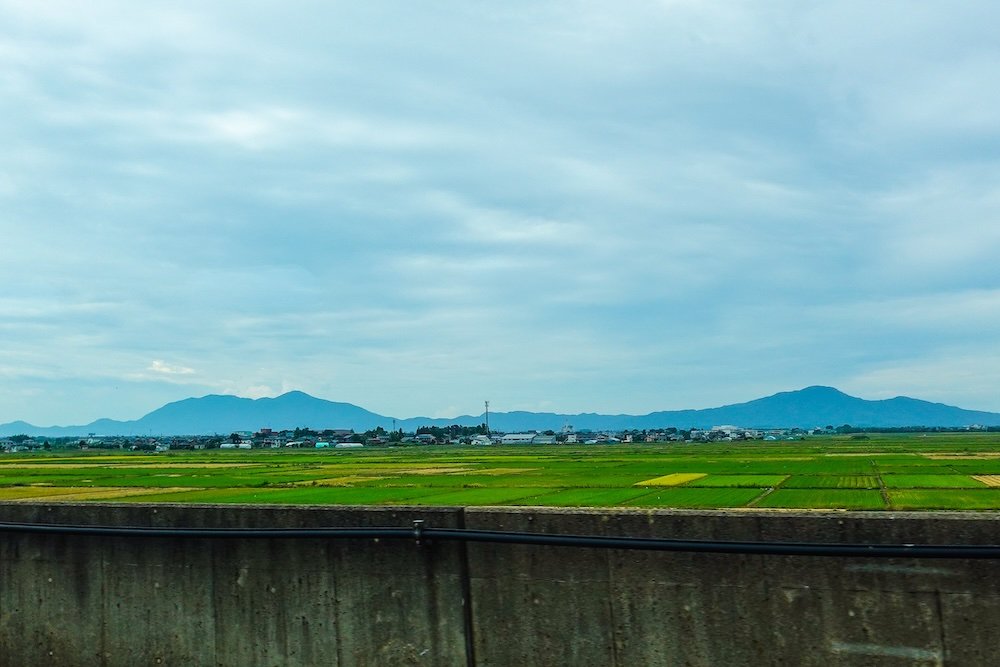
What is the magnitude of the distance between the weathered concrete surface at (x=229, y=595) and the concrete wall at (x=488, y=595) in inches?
0.5

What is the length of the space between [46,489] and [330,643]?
7029cm

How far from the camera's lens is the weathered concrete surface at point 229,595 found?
20.4 feet

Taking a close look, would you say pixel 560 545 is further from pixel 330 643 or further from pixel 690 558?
pixel 330 643

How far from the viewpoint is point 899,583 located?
513cm

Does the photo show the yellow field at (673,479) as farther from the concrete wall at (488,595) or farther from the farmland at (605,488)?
the concrete wall at (488,595)

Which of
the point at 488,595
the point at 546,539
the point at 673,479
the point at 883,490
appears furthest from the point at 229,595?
the point at 673,479

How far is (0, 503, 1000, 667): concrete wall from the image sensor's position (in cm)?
515

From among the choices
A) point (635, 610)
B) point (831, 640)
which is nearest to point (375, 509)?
point (635, 610)

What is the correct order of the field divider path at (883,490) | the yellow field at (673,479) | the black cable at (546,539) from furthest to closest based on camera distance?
the yellow field at (673,479)
the field divider path at (883,490)
the black cable at (546,539)

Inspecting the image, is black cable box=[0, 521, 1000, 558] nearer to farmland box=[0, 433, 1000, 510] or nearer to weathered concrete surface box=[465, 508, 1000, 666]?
weathered concrete surface box=[465, 508, 1000, 666]

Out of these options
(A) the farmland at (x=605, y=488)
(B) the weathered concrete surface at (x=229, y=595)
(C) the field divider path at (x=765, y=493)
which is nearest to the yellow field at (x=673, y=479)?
(A) the farmland at (x=605, y=488)

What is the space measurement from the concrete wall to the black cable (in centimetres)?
11

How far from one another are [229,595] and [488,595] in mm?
2090

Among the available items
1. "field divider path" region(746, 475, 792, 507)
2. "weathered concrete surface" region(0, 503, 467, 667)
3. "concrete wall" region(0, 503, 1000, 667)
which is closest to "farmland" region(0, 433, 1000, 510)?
"field divider path" region(746, 475, 792, 507)
